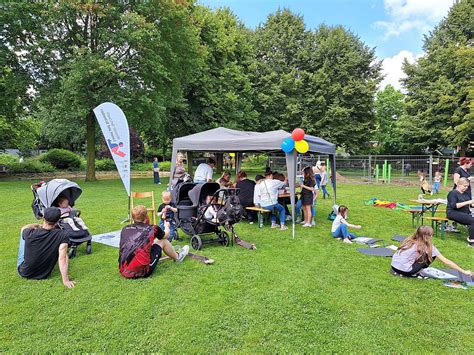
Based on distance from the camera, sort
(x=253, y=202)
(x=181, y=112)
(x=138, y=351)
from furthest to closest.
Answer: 1. (x=181, y=112)
2. (x=253, y=202)
3. (x=138, y=351)

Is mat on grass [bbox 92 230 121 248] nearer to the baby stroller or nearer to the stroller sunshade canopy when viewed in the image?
the baby stroller

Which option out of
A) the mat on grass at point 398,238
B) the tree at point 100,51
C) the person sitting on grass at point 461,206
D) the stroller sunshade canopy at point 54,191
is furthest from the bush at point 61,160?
the person sitting on grass at point 461,206

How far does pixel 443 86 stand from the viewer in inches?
981

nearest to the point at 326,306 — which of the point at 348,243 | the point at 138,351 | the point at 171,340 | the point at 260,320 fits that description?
the point at 260,320

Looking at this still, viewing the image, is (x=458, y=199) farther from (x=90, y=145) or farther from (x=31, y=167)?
(x=31, y=167)

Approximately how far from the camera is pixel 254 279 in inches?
181

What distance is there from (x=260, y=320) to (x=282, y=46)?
92.1 feet

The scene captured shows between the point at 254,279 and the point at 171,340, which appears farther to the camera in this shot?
the point at 254,279

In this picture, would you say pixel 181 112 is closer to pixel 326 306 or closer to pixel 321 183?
pixel 321 183

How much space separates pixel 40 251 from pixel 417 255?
517 cm

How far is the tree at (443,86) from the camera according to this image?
79.2 feet

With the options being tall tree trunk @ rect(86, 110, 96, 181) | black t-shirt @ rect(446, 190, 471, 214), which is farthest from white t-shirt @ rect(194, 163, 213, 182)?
tall tree trunk @ rect(86, 110, 96, 181)

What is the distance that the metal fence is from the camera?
19688 millimetres

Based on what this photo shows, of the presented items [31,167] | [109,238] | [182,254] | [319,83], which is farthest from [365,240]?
[319,83]
